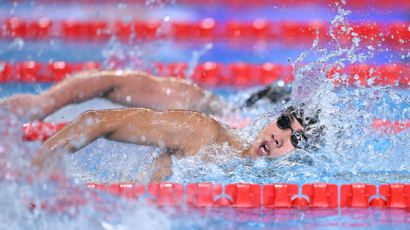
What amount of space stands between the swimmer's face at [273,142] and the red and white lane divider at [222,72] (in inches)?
75.6

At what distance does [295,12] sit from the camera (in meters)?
5.19

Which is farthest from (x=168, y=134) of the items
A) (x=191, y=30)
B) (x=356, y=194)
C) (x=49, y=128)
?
(x=191, y=30)

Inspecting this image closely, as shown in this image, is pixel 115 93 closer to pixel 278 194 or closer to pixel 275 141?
Answer: pixel 275 141

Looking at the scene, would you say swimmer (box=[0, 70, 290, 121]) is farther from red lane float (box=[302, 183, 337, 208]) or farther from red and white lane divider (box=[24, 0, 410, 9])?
red and white lane divider (box=[24, 0, 410, 9])

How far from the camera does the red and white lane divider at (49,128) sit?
321 centimetres

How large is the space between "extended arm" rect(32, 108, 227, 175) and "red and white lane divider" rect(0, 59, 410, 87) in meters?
2.14

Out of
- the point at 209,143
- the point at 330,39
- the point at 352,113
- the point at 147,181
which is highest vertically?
the point at 330,39

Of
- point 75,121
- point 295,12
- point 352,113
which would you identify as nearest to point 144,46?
point 295,12

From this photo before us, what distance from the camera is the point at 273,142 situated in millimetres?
2396

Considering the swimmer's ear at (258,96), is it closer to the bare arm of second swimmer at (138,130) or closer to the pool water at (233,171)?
the pool water at (233,171)

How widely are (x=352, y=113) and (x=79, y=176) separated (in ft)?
4.31

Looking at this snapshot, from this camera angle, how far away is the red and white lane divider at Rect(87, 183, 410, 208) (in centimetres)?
231

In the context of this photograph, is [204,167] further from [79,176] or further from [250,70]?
[250,70]

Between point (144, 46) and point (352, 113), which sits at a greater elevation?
point (144, 46)
